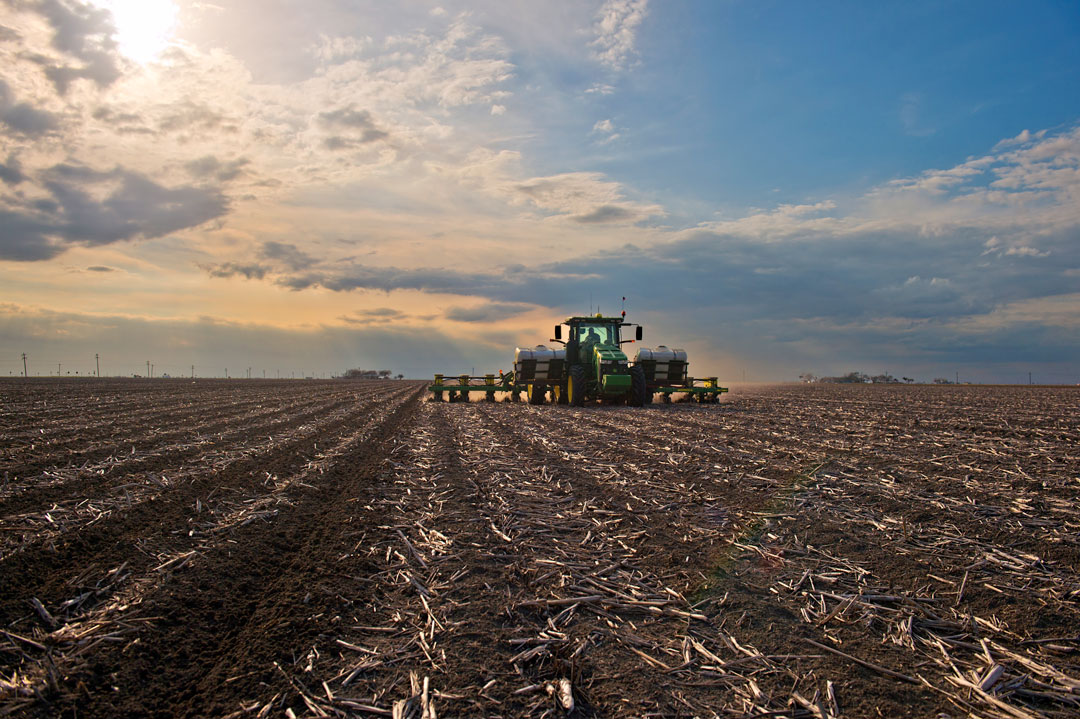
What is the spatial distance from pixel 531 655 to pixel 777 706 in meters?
1.46

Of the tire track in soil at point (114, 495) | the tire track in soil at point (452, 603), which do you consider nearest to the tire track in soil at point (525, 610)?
the tire track in soil at point (452, 603)

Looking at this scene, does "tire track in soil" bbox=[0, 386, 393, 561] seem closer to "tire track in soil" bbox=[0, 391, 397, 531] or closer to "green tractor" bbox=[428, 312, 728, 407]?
"tire track in soil" bbox=[0, 391, 397, 531]

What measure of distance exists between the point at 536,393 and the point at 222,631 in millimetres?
21180

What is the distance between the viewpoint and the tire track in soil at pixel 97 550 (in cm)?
485

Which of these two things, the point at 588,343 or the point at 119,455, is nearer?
the point at 119,455

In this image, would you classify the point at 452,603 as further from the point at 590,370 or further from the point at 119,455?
the point at 590,370

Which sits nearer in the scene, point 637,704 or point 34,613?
point 637,704

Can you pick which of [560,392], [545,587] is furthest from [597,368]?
[545,587]

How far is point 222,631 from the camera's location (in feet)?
14.0

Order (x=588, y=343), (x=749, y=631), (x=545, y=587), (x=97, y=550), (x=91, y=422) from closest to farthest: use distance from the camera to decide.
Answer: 1. (x=749, y=631)
2. (x=545, y=587)
3. (x=97, y=550)
4. (x=91, y=422)
5. (x=588, y=343)

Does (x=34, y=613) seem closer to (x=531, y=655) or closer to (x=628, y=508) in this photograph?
(x=531, y=655)

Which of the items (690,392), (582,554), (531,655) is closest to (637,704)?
(531,655)

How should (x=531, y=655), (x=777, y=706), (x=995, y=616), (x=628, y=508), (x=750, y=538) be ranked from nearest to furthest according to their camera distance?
(x=777, y=706) < (x=531, y=655) < (x=995, y=616) < (x=750, y=538) < (x=628, y=508)

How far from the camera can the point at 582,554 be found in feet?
18.8
